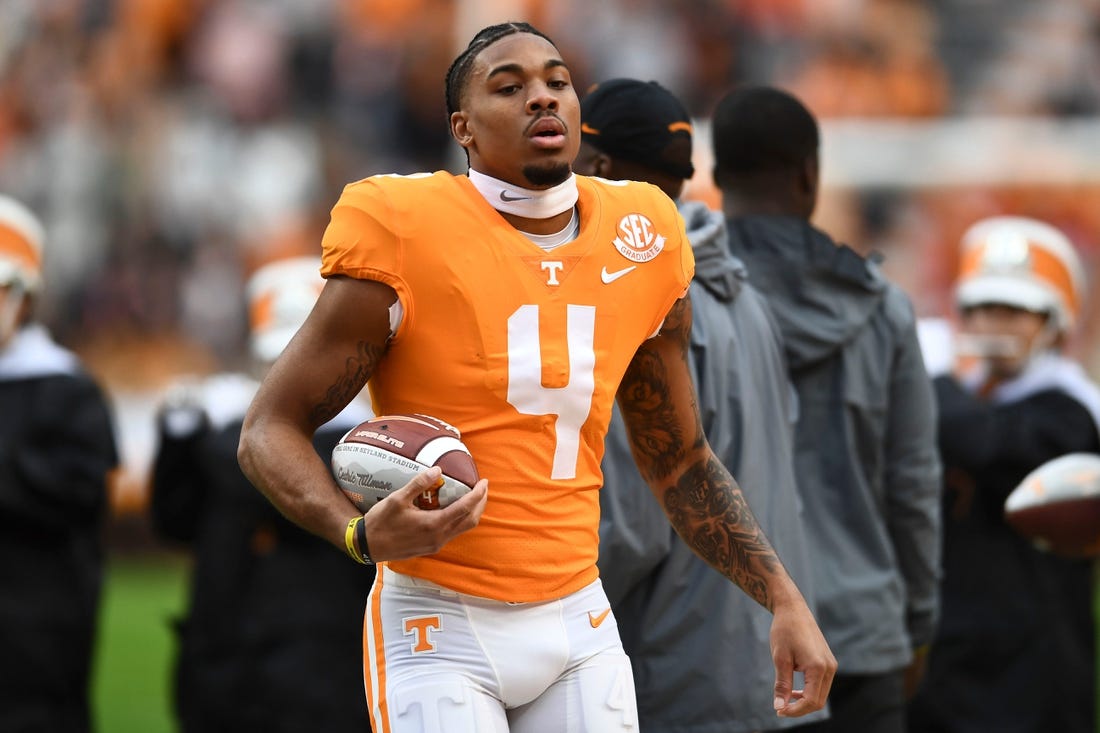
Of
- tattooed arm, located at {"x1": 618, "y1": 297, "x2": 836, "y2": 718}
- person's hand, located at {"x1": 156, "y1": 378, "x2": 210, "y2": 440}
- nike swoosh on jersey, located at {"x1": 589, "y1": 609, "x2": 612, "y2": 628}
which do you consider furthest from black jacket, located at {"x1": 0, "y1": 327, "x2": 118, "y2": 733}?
nike swoosh on jersey, located at {"x1": 589, "y1": 609, "x2": 612, "y2": 628}

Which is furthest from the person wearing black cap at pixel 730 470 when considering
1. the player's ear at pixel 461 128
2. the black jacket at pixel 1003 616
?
the black jacket at pixel 1003 616

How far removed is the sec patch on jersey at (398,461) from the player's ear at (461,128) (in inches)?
25.5

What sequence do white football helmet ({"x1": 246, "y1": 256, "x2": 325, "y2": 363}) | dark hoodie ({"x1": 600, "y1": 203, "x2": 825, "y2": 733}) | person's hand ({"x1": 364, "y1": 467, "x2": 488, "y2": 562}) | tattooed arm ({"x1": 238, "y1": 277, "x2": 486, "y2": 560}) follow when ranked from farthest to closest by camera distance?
white football helmet ({"x1": 246, "y1": 256, "x2": 325, "y2": 363})
dark hoodie ({"x1": 600, "y1": 203, "x2": 825, "y2": 733})
tattooed arm ({"x1": 238, "y1": 277, "x2": 486, "y2": 560})
person's hand ({"x1": 364, "y1": 467, "x2": 488, "y2": 562})

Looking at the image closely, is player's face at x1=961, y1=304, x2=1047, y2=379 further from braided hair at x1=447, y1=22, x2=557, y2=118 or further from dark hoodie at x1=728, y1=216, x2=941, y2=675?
braided hair at x1=447, y1=22, x2=557, y2=118

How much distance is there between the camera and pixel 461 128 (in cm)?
399

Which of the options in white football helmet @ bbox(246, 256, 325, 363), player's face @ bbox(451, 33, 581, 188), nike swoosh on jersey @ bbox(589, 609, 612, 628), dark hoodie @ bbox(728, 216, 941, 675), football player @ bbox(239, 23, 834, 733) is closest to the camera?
football player @ bbox(239, 23, 834, 733)

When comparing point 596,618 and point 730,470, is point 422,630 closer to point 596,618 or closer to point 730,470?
point 596,618

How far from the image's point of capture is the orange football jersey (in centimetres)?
378

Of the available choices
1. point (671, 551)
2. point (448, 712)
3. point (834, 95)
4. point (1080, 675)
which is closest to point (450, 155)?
point (834, 95)

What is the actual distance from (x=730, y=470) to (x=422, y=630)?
1.38 meters

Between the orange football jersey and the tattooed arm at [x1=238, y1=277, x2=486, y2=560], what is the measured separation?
0.05m

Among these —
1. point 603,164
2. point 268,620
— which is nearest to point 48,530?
point 268,620

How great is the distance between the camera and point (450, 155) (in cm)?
1656

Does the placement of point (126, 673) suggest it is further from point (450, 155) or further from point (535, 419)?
point (535, 419)
